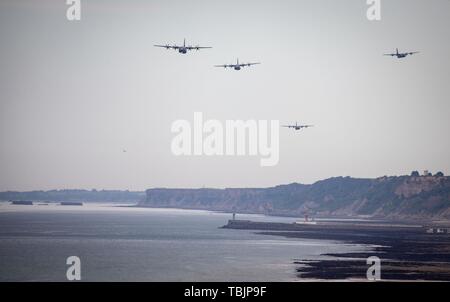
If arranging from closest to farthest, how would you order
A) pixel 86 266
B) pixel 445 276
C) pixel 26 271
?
1. pixel 445 276
2. pixel 26 271
3. pixel 86 266

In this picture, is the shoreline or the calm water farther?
the calm water

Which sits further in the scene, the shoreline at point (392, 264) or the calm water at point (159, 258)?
the calm water at point (159, 258)

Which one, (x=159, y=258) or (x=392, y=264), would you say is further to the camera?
(x=159, y=258)

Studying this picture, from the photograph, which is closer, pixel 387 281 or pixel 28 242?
pixel 387 281

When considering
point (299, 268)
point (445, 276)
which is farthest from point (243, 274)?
point (445, 276)
